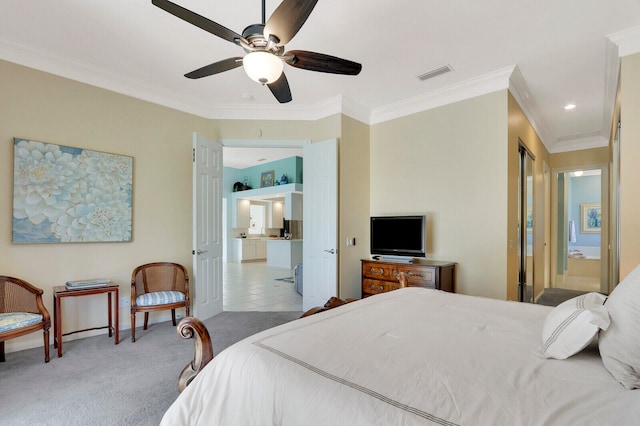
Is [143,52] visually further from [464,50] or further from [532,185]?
[532,185]

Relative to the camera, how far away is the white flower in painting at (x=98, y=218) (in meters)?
3.24

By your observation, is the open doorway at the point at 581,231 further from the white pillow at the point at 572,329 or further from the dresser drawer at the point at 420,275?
the white pillow at the point at 572,329

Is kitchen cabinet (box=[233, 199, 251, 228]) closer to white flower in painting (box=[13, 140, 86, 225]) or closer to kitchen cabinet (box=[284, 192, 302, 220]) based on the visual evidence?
kitchen cabinet (box=[284, 192, 302, 220])

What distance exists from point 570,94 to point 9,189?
19.9 ft

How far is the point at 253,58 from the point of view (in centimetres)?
195

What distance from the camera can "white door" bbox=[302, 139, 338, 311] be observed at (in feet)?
13.3

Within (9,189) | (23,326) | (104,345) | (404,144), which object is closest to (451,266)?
(404,144)

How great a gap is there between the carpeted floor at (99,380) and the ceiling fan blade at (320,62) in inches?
94.4

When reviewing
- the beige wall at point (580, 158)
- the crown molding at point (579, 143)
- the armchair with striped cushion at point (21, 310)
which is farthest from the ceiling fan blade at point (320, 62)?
the beige wall at point (580, 158)

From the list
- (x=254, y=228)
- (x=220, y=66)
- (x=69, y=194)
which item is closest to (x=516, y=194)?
(x=220, y=66)

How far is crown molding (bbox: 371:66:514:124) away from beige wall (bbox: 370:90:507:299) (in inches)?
2.6

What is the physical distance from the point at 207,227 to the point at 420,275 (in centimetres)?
263

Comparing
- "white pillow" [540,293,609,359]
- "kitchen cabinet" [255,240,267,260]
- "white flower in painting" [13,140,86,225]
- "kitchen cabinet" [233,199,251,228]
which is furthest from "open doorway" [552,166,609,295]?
"kitchen cabinet" [233,199,251,228]

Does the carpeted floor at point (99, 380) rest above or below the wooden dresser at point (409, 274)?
below
